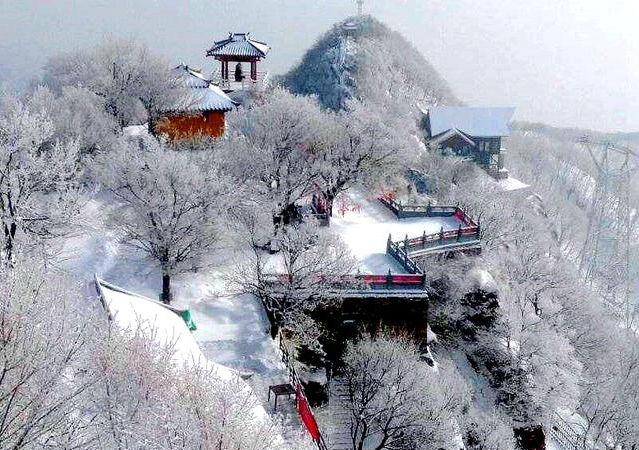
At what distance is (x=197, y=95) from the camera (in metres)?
42.0

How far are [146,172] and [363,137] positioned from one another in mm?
15678

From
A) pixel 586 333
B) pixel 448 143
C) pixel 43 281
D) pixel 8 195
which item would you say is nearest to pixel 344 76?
pixel 448 143

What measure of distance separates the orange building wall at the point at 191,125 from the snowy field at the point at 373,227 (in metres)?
9.80

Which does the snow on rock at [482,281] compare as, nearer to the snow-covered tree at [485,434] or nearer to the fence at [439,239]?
the fence at [439,239]

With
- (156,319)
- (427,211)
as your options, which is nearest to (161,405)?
(156,319)

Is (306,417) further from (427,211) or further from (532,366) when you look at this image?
(427,211)

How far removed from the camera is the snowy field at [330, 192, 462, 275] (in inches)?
1292

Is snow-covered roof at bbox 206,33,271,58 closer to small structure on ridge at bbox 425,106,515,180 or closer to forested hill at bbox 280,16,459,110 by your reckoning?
forested hill at bbox 280,16,459,110

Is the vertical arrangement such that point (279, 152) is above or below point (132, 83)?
below

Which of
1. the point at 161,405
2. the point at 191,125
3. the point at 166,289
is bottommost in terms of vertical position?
the point at 166,289

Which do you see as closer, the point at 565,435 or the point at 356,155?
the point at 565,435

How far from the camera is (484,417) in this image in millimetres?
29500

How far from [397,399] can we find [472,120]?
51.9 m

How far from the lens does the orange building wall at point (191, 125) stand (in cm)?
4025
